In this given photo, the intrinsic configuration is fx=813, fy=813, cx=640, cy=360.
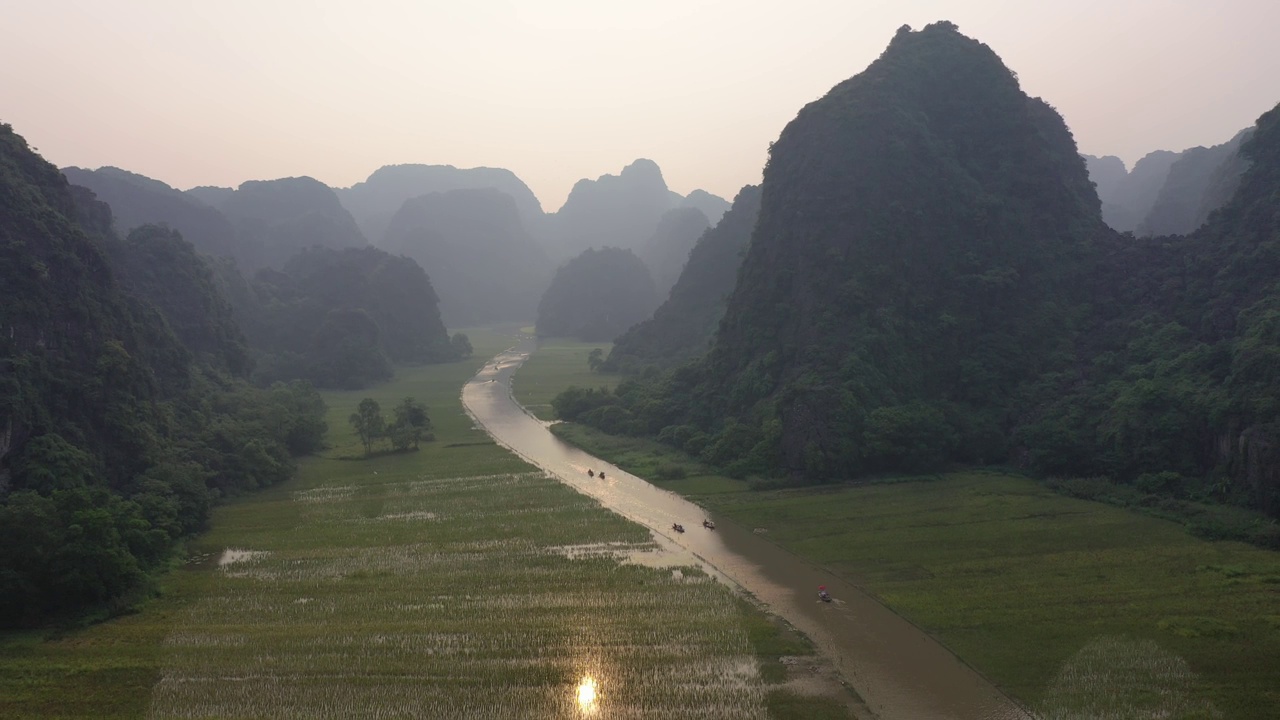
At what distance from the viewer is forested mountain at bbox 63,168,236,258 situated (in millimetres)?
127062

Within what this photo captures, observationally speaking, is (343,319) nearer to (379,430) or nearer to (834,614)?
(379,430)

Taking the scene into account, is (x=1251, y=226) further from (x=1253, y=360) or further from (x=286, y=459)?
(x=286, y=459)

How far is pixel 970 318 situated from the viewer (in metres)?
52.0

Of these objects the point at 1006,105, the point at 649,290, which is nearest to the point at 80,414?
the point at 1006,105

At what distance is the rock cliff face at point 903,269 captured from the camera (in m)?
46.0

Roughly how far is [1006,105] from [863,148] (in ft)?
42.8

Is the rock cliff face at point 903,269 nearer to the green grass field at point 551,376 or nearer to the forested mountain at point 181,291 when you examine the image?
the green grass field at point 551,376

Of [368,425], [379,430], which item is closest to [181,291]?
[368,425]

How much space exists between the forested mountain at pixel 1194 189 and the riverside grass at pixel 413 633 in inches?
3132

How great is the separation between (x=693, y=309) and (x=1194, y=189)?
67.9 meters

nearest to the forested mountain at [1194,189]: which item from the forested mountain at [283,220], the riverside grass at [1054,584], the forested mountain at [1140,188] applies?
the forested mountain at [1140,188]

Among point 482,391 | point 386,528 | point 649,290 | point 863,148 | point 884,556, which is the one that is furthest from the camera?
point 649,290

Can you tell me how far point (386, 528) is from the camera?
36.3 metres

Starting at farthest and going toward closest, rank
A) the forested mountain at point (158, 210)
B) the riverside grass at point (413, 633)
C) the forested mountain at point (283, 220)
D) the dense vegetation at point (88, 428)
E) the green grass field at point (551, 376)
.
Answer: the forested mountain at point (283, 220)
the forested mountain at point (158, 210)
the green grass field at point (551, 376)
the dense vegetation at point (88, 428)
the riverside grass at point (413, 633)
